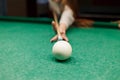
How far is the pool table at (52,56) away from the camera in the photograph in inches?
39.2

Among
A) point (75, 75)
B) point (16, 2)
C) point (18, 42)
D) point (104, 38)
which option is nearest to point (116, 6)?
point (16, 2)

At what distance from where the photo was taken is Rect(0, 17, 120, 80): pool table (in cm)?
99

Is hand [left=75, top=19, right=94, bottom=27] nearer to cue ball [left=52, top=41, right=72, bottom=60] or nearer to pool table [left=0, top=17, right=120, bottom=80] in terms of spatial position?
pool table [left=0, top=17, right=120, bottom=80]

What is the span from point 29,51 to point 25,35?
21.1 inches

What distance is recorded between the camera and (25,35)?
192 centimetres

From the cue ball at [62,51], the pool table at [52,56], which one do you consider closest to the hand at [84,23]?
the pool table at [52,56]

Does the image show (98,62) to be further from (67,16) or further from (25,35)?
(67,16)

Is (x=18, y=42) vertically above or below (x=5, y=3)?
above

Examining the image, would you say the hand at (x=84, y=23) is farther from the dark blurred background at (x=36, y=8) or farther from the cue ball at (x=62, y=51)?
the dark blurred background at (x=36, y=8)

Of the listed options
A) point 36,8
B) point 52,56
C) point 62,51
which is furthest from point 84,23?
point 36,8

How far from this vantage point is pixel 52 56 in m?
1.28

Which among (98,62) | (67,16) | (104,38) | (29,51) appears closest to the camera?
(98,62)

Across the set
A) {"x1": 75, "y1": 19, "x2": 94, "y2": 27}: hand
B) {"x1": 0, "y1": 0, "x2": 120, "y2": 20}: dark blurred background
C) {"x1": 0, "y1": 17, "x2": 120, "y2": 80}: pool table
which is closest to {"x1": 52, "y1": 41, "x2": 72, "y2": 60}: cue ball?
{"x1": 0, "y1": 17, "x2": 120, "y2": 80}: pool table

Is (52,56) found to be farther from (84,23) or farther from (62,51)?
(84,23)
